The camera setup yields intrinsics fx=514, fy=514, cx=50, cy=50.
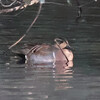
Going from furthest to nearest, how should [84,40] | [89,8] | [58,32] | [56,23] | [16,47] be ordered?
1. [89,8]
2. [56,23]
3. [58,32]
4. [84,40]
5. [16,47]

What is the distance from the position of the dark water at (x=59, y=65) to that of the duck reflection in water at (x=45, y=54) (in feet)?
0.37

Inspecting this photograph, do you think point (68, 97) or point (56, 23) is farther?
point (56, 23)

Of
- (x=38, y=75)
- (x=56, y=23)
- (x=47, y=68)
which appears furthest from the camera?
(x=56, y=23)

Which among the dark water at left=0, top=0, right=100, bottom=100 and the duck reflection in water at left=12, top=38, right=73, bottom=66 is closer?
the dark water at left=0, top=0, right=100, bottom=100

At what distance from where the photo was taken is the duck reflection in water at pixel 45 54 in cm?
513

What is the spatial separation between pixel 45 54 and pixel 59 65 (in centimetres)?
32

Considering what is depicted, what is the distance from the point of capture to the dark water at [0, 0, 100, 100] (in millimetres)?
3660

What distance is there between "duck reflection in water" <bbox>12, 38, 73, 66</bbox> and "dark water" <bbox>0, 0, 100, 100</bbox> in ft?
0.37

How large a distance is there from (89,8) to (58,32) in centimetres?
171

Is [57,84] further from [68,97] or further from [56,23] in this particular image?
[56,23]

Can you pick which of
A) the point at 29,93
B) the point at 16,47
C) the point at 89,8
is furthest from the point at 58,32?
the point at 29,93

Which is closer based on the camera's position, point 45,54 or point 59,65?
point 59,65

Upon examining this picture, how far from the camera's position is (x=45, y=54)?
5.20m

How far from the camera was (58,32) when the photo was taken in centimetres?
663
